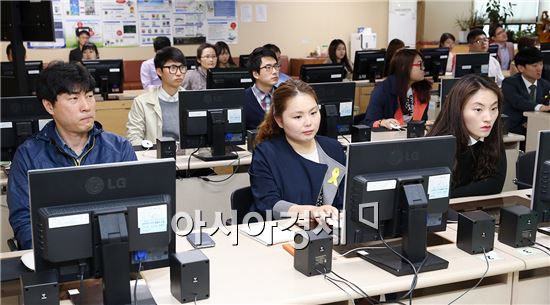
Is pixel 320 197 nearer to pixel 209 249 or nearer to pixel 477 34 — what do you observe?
pixel 209 249

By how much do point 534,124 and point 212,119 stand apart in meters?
3.10

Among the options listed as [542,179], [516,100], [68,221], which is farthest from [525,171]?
[516,100]

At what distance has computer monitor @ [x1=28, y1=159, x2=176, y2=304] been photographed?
1.71 m

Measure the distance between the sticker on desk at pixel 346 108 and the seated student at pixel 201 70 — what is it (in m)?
2.38

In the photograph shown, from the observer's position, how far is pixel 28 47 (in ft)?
26.9

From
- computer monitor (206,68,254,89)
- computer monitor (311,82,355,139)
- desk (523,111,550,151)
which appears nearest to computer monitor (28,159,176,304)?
computer monitor (311,82,355,139)

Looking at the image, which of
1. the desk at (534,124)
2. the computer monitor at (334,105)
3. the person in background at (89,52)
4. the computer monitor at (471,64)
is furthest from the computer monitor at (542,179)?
the person in background at (89,52)

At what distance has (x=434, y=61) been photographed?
8.02 meters

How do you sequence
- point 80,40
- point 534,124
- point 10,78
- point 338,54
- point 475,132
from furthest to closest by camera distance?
point 338,54 → point 80,40 → point 10,78 → point 534,124 → point 475,132

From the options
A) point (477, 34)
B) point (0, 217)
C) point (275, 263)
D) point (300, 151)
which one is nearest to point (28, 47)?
point (0, 217)

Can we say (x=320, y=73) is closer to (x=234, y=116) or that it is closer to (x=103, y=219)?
(x=234, y=116)

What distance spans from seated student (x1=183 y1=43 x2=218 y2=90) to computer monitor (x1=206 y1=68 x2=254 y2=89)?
3.89 feet

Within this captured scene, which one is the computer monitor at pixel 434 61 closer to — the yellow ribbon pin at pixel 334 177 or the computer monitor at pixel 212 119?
the computer monitor at pixel 212 119

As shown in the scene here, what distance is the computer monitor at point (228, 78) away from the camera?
5.12 m
